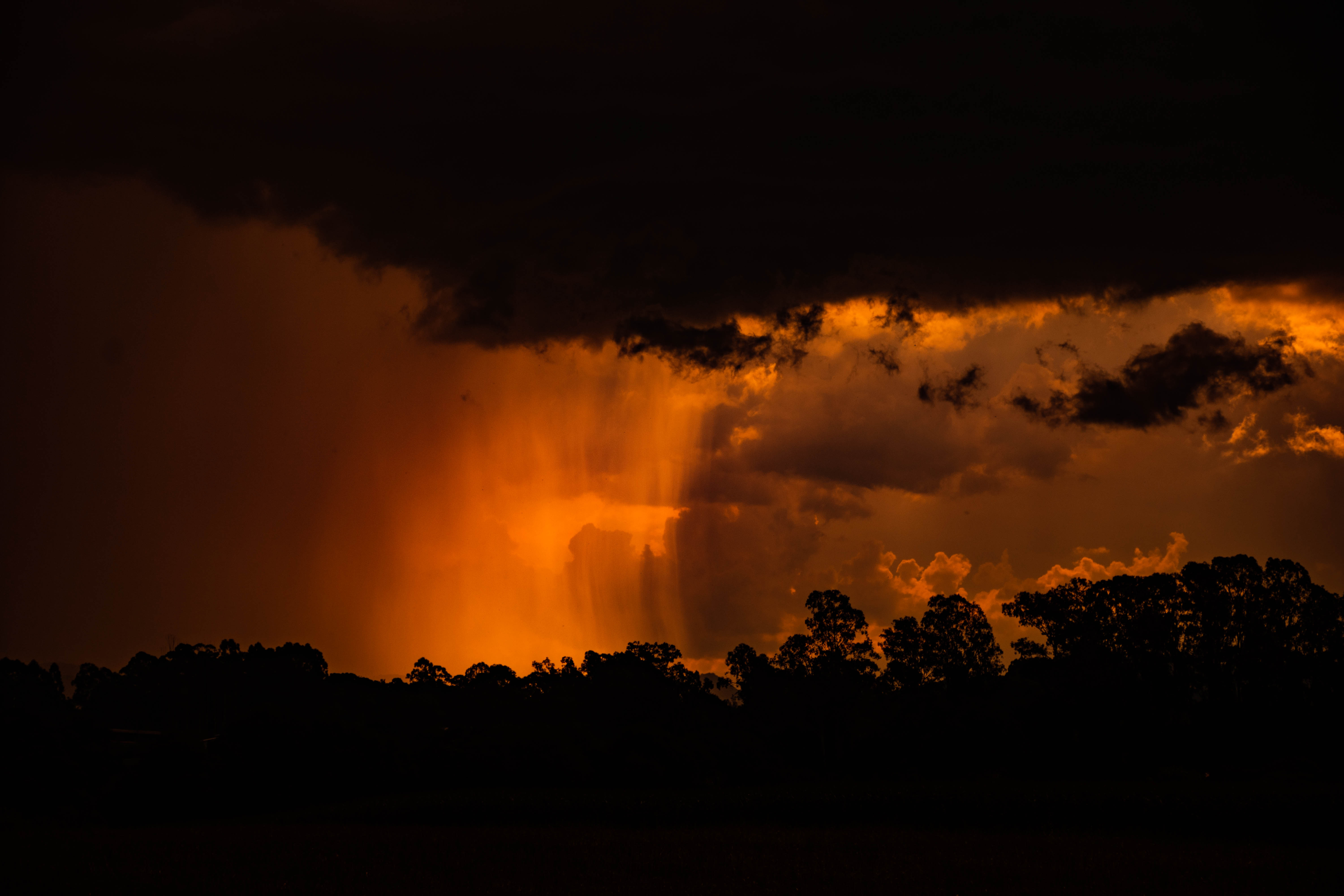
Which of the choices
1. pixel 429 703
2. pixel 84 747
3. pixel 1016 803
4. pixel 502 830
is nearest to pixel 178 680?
pixel 429 703

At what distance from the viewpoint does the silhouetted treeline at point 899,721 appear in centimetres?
6869

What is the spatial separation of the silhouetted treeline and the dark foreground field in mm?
8685

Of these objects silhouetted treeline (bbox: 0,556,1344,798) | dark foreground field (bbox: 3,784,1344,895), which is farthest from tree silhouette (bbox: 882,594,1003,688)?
dark foreground field (bbox: 3,784,1344,895)

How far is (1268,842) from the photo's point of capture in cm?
4662

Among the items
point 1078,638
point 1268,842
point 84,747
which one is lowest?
point 1268,842

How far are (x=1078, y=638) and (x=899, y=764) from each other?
60.7 feet

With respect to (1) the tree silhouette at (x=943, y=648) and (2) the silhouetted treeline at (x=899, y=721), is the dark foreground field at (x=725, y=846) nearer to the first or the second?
(2) the silhouetted treeline at (x=899, y=721)

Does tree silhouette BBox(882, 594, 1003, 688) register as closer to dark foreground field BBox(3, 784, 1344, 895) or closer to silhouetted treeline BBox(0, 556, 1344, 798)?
silhouetted treeline BBox(0, 556, 1344, 798)

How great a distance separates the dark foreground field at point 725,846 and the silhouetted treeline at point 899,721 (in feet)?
28.5

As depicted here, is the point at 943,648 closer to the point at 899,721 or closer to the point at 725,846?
the point at 899,721

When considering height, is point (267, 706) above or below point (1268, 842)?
above

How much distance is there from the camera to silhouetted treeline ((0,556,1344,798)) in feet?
225

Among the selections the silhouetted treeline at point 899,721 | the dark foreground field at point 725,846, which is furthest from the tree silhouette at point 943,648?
the dark foreground field at point 725,846

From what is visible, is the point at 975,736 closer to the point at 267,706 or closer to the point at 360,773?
the point at 360,773
